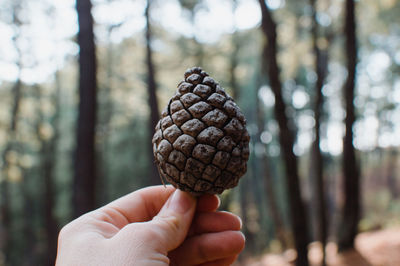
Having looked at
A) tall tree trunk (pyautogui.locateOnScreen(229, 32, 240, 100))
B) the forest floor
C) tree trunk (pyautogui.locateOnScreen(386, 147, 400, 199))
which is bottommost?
tree trunk (pyautogui.locateOnScreen(386, 147, 400, 199))

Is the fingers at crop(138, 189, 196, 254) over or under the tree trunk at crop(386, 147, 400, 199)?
over

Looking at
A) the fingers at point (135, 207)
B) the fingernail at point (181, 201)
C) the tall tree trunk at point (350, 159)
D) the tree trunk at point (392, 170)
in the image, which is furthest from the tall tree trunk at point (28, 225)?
the tree trunk at point (392, 170)

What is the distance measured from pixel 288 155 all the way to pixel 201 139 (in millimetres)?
4008

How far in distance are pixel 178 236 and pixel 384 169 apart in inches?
1703

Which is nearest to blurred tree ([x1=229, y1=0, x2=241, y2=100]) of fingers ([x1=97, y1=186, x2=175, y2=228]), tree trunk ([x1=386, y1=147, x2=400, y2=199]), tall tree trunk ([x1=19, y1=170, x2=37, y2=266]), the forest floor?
the forest floor

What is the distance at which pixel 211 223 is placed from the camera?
6.92ft

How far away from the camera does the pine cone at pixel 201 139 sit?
5.17 feet

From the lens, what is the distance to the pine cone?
1576 millimetres

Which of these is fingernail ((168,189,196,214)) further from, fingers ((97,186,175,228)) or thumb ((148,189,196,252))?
fingers ((97,186,175,228))

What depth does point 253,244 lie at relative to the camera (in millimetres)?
16859

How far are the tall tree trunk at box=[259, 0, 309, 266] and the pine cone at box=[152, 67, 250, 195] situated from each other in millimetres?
3721

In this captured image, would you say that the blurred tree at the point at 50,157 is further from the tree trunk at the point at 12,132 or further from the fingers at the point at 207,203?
the fingers at the point at 207,203

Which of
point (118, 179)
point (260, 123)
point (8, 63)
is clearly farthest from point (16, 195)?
point (260, 123)

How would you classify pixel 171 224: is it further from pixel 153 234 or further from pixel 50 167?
pixel 50 167
